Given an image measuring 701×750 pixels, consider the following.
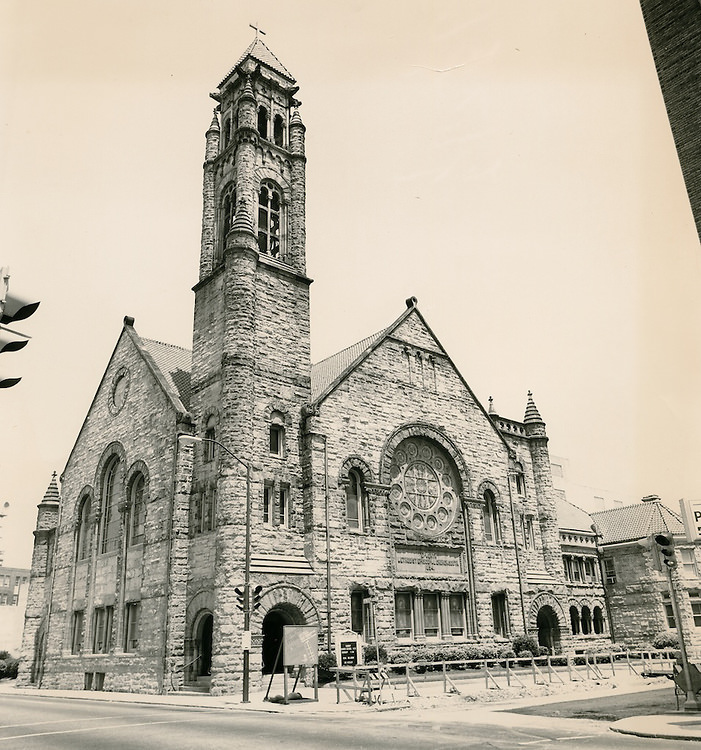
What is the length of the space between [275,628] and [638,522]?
29.3 meters

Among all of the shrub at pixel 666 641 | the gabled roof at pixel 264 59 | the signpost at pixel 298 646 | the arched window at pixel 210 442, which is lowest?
the shrub at pixel 666 641

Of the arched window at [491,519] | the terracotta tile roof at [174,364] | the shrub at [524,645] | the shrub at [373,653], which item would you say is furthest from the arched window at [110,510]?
the shrub at [524,645]

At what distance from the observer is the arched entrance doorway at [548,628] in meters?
38.9

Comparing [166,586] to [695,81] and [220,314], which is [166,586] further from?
[695,81]

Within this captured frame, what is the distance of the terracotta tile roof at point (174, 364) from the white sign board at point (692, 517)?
937 inches

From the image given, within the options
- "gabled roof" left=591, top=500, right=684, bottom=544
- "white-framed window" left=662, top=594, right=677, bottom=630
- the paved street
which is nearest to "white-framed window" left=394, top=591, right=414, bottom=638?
the paved street

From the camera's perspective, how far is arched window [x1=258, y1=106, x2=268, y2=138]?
124ft

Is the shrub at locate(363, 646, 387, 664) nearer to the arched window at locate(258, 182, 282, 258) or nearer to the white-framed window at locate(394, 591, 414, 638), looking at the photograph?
the white-framed window at locate(394, 591, 414, 638)

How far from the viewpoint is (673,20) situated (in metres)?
15.3

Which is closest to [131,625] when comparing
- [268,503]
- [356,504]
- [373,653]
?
[268,503]

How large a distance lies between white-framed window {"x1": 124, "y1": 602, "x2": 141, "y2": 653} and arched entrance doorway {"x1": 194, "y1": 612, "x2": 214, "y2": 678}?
4.15 meters

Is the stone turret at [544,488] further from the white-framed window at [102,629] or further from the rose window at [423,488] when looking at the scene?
the white-framed window at [102,629]

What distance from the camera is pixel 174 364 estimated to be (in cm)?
3788

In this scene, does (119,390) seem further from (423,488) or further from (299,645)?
(299,645)
